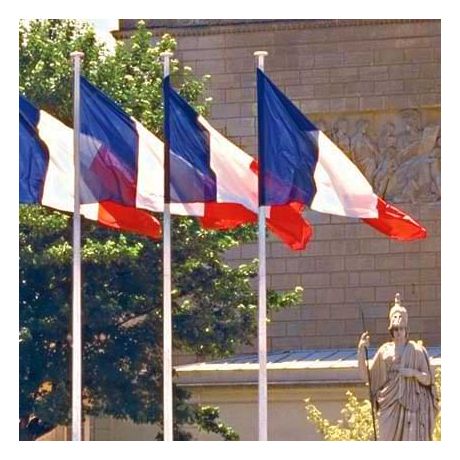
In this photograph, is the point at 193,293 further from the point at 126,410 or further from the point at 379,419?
the point at 379,419

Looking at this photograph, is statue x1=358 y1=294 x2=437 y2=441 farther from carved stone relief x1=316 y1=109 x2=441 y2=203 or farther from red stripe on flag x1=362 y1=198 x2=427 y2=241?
carved stone relief x1=316 y1=109 x2=441 y2=203

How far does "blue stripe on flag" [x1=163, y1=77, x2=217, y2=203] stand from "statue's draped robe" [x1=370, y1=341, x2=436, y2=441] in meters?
3.73

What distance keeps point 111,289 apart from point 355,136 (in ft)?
39.0

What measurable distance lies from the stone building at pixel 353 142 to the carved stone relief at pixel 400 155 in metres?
0.02

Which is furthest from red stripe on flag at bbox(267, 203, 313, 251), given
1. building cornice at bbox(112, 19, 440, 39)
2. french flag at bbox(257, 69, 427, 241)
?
building cornice at bbox(112, 19, 440, 39)

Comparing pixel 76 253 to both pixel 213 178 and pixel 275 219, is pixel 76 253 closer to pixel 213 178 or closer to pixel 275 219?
pixel 213 178

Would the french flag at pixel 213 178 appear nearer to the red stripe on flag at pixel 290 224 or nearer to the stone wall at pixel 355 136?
the red stripe on flag at pixel 290 224

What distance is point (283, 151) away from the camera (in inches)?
1553

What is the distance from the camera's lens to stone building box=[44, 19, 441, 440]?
59.4 meters

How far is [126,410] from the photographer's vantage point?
4966cm

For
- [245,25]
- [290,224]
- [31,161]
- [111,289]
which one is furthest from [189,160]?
[245,25]

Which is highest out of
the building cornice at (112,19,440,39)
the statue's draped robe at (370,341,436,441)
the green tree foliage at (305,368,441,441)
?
the building cornice at (112,19,440,39)
